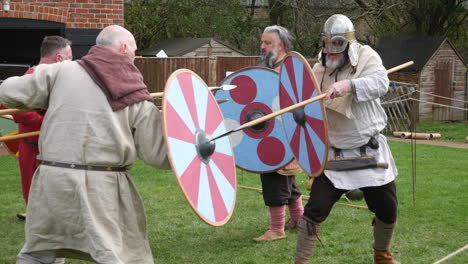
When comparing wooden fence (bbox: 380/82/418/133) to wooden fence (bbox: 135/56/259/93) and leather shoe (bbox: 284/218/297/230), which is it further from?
leather shoe (bbox: 284/218/297/230)

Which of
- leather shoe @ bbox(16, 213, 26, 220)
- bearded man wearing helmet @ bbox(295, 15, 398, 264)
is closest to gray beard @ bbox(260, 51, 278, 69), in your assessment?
bearded man wearing helmet @ bbox(295, 15, 398, 264)

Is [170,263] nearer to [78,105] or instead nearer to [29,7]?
[78,105]

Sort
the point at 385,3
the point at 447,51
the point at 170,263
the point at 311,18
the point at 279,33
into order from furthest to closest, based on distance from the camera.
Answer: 1. the point at 311,18
2. the point at 385,3
3. the point at 447,51
4. the point at 279,33
5. the point at 170,263

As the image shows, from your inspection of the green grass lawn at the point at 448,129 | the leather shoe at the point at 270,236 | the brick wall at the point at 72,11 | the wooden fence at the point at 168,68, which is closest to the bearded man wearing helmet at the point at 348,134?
the leather shoe at the point at 270,236

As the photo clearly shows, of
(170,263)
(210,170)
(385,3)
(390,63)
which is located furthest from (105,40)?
(385,3)

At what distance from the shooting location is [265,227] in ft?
20.2

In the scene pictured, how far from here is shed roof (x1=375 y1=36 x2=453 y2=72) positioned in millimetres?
18344

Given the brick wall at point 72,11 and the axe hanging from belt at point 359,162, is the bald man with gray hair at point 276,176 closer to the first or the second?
the axe hanging from belt at point 359,162

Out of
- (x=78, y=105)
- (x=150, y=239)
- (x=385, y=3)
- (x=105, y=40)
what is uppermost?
(x=385, y=3)

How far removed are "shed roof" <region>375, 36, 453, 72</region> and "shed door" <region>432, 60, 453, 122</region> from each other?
58 centimetres

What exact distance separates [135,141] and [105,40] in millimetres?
537

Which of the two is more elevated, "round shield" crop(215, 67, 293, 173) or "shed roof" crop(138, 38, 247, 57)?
"shed roof" crop(138, 38, 247, 57)

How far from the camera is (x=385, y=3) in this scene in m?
20.8

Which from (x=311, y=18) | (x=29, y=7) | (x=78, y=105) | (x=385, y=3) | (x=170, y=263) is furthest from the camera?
(x=311, y=18)
